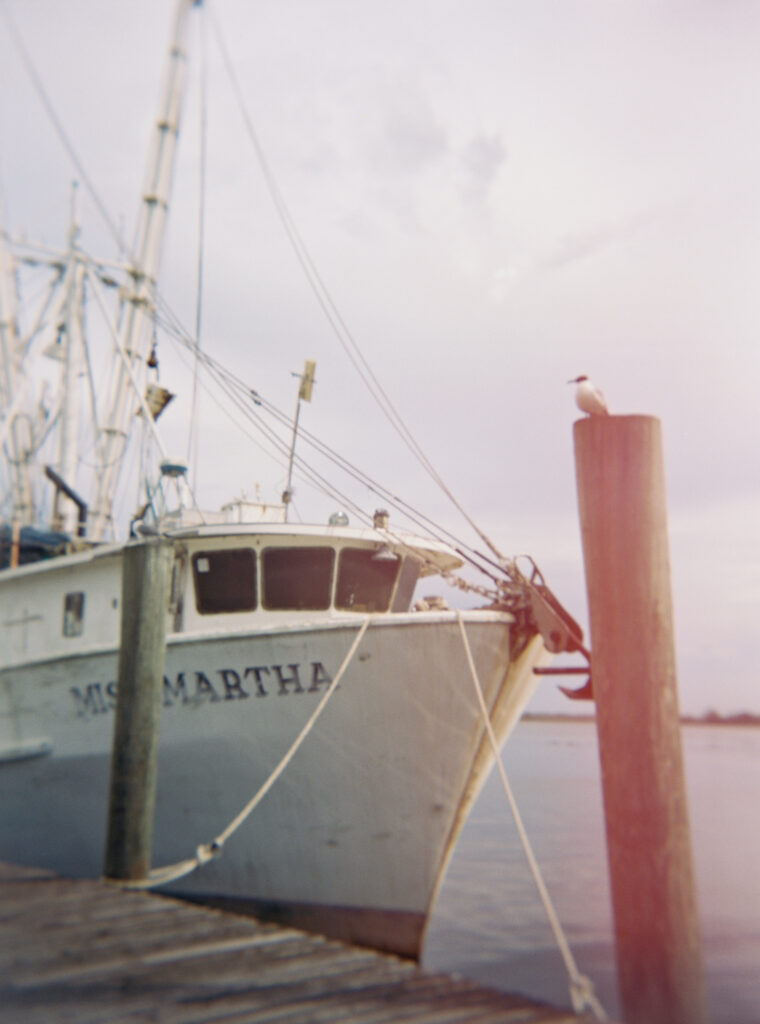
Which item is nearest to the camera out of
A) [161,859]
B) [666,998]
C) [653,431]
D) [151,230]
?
[666,998]

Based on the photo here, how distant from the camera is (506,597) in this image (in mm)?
10133

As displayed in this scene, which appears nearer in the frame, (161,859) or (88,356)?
(161,859)

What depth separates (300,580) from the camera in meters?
10.9

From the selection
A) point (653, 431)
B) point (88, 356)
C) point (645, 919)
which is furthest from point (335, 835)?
point (88, 356)

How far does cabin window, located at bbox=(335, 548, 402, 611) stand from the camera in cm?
1096

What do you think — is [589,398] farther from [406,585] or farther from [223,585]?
[223,585]

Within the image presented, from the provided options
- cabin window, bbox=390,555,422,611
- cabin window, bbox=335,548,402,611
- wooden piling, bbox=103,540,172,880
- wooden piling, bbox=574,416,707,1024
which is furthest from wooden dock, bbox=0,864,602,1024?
cabin window, bbox=390,555,422,611

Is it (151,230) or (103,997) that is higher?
(151,230)

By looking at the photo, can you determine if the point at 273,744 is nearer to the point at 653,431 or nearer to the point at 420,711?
the point at 420,711

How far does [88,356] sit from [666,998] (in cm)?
1744

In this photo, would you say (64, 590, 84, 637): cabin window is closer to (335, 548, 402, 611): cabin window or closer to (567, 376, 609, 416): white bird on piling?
(335, 548, 402, 611): cabin window

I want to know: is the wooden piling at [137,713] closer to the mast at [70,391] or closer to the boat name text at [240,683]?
the boat name text at [240,683]

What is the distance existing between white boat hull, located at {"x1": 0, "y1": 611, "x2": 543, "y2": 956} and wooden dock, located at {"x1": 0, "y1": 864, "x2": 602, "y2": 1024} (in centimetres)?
420

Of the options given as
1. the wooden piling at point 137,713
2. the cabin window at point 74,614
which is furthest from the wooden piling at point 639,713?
the cabin window at point 74,614
